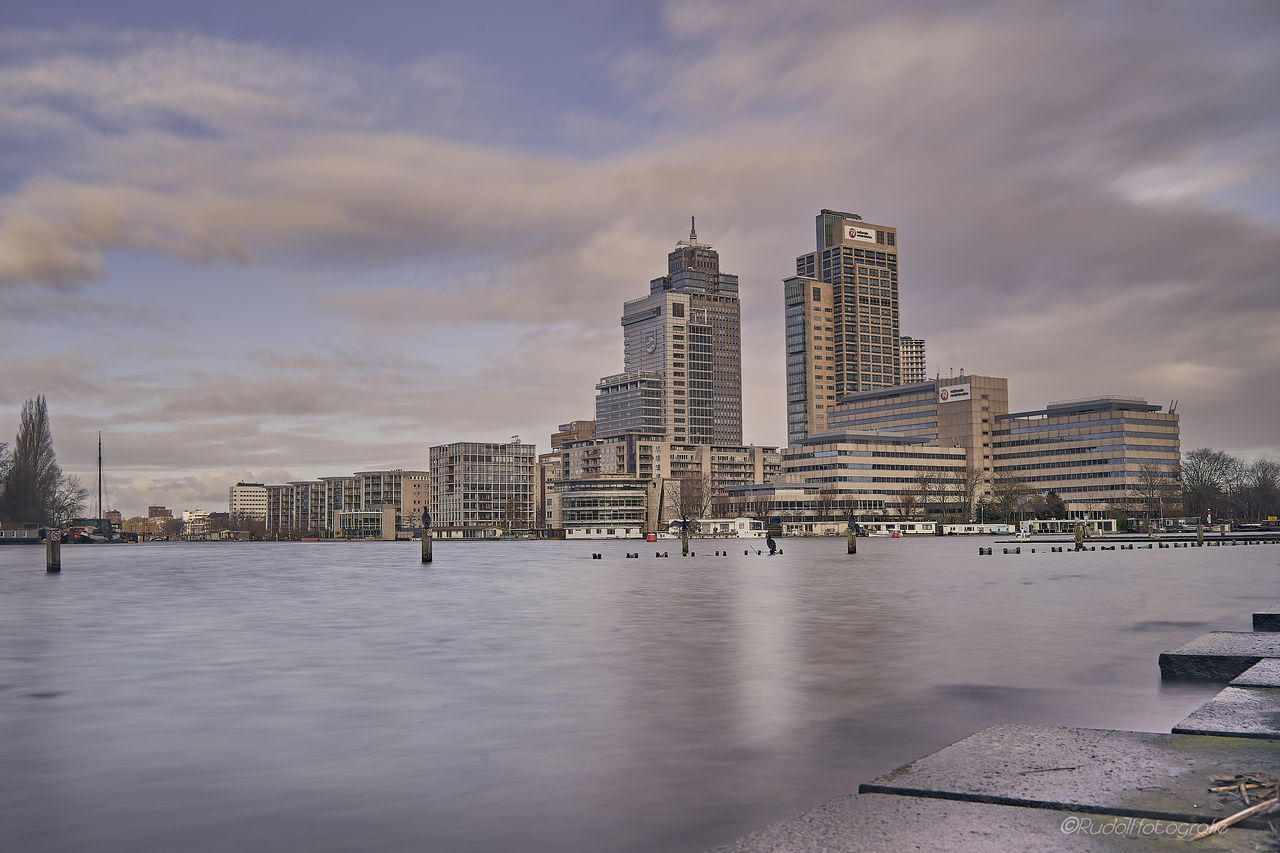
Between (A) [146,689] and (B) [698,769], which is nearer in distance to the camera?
(B) [698,769]

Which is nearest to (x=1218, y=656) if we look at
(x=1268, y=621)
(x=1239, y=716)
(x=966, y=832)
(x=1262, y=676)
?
(x=1262, y=676)

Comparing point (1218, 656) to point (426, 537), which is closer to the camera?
point (1218, 656)

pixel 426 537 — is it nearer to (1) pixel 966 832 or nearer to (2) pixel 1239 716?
(2) pixel 1239 716

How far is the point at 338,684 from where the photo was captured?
24.6 metres

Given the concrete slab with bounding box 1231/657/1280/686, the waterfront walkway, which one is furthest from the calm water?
the waterfront walkway

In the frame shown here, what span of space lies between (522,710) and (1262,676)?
13.1 meters

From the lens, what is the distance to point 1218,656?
19.6m

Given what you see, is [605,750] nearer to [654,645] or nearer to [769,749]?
[769,749]

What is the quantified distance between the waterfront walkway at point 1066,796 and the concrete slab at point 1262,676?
9.27 feet

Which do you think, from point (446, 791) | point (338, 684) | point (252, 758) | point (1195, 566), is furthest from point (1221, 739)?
point (1195, 566)

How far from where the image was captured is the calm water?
12750mm

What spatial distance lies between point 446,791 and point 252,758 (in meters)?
Answer: 4.35

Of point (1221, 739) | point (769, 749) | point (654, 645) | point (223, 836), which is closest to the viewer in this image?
point (1221, 739)

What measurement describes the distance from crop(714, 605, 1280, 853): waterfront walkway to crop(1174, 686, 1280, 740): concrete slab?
2 cm
